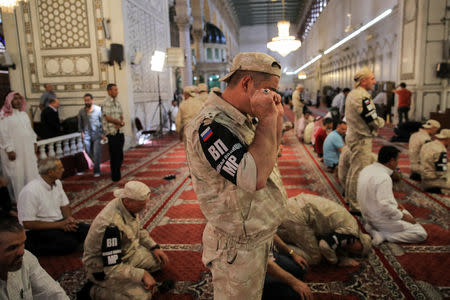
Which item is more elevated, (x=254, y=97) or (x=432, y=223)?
(x=254, y=97)

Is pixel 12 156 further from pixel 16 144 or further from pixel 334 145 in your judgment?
pixel 334 145

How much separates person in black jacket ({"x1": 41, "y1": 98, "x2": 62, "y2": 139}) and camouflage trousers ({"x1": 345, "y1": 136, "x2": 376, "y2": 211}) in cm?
505

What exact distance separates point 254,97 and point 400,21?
11.0 metres

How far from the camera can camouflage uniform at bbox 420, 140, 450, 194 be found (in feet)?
13.2

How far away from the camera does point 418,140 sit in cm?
431

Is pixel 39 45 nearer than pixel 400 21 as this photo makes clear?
Yes

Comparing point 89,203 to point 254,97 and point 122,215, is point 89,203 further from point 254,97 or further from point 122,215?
point 254,97

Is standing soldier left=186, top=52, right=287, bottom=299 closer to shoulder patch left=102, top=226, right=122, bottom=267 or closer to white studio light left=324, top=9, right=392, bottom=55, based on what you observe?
shoulder patch left=102, top=226, right=122, bottom=267

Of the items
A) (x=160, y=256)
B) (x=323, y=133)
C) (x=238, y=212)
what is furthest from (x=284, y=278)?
(x=323, y=133)

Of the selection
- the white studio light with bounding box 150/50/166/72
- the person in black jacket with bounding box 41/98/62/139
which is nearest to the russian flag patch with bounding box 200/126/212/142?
the person in black jacket with bounding box 41/98/62/139

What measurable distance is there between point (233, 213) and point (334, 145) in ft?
14.6

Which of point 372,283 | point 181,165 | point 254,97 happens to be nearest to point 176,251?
point 372,283

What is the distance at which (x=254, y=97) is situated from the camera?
3.33 ft

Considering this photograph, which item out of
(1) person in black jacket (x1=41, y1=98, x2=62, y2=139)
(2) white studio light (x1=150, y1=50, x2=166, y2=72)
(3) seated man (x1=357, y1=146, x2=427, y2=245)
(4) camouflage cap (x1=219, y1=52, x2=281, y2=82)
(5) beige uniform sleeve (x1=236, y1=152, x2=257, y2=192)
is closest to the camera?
(5) beige uniform sleeve (x1=236, y1=152, x2=257, y2=192)
